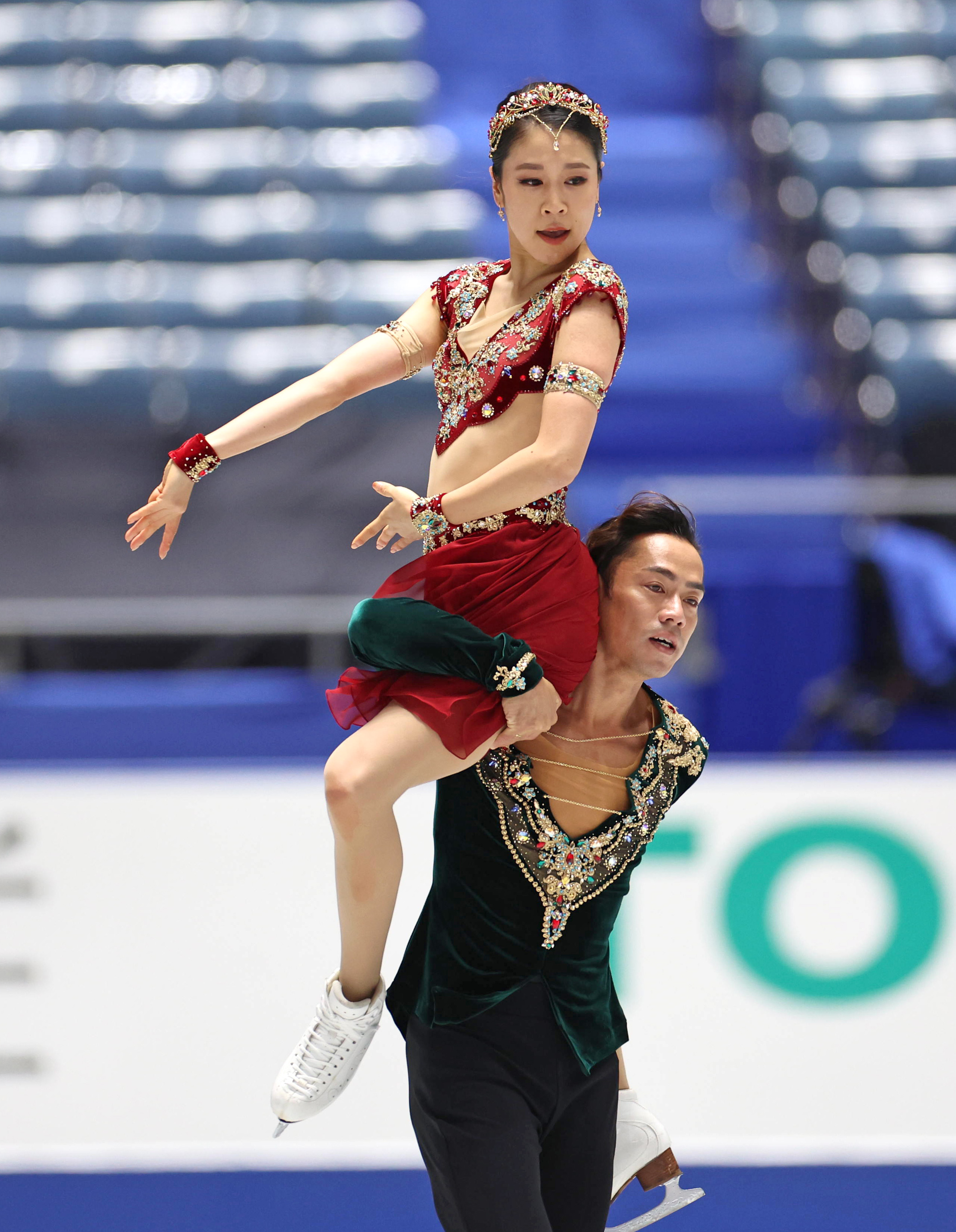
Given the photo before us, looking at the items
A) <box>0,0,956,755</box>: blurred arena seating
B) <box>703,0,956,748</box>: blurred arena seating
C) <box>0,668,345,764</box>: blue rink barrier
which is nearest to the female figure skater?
<box>0,0,956,755</box>: blurred arena seating

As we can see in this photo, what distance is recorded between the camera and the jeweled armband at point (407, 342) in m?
1.99

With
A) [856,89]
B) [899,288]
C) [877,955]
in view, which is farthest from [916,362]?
[877,955]

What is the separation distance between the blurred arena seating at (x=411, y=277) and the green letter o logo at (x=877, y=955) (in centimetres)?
97

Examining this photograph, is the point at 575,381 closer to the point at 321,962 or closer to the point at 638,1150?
the point at 638,1150

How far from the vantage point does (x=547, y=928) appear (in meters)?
1.95

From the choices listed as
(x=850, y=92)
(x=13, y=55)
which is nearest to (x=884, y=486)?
(x=850, y=92)

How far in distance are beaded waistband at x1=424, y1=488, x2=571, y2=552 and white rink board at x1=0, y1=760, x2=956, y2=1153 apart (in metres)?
1.36

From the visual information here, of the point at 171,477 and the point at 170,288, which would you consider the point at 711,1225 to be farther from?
the point at 170,288

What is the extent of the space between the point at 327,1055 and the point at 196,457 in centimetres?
80

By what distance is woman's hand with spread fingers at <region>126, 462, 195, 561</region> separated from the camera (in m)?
1.90

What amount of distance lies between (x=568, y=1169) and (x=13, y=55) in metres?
6.77

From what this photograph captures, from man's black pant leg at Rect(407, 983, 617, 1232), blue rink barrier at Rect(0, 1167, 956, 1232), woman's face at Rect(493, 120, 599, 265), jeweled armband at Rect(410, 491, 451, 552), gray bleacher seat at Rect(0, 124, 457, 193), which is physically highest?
gray bleacher seat at Rect(0, 124, 457, 193)

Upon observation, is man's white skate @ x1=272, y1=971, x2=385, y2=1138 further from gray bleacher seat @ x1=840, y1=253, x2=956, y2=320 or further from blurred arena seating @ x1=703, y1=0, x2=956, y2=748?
gray bleacher seat @ x1=840, y1=253, x2=956, y2=320

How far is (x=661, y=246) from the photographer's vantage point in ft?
23.1
